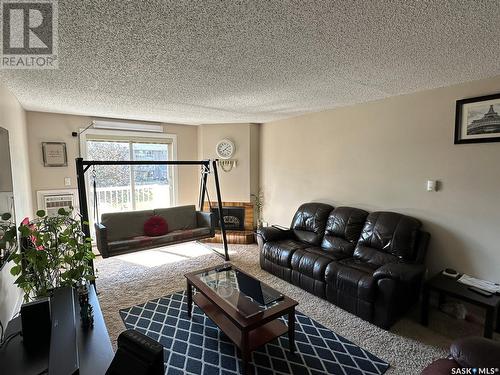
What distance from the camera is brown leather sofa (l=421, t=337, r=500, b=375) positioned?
4.30ft

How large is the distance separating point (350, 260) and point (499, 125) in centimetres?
191

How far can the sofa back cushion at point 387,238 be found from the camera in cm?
281

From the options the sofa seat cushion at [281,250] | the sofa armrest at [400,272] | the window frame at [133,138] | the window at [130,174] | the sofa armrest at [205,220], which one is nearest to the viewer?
the sofa armrest at [400,272]

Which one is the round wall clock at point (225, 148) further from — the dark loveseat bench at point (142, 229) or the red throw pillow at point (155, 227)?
the red throw pillow at point (155, 227)

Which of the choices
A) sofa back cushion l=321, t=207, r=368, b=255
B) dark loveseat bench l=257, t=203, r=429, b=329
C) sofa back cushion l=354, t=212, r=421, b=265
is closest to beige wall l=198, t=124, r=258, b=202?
dark loveseat bench l=257, t=203, r=429, b=329

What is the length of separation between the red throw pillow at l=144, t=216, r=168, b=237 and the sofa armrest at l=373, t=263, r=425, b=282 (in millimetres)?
3005

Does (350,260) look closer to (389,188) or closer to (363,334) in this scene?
(363,334)

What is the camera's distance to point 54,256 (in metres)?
2.10

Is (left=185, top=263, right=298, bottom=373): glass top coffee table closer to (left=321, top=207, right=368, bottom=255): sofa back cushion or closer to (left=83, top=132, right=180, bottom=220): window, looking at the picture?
(left=321, top=207, right=368, bottom=255): sofa back cushion

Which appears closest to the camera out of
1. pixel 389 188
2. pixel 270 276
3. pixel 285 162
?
pixel 389 188

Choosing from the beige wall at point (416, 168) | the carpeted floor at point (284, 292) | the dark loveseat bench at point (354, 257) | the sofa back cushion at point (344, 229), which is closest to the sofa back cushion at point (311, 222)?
the dark loveseat bench at point (354, 257)

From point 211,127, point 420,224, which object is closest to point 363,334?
point 420,224

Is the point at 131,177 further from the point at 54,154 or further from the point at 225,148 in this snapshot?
the point at 225,148

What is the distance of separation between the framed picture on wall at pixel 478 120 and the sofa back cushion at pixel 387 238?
→ 3.27 ft
